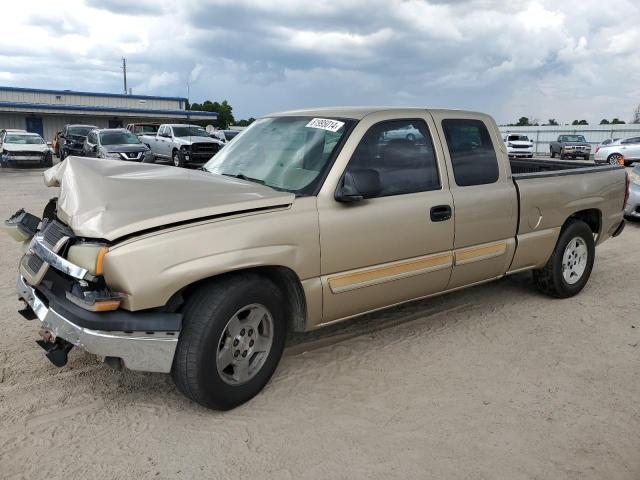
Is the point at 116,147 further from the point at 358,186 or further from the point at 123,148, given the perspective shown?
the point at 358,186

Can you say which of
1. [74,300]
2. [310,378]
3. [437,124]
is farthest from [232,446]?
[437,124]

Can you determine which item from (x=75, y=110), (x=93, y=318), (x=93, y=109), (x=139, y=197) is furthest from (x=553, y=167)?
(x=93, y=109)

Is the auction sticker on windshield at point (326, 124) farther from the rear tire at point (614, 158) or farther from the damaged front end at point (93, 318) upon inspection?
the rear tire at point (614, 158)

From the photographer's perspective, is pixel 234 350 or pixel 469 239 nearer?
pixel 234 350

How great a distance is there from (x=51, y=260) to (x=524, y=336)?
367 centimetres

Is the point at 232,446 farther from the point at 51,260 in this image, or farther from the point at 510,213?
the point at 510,213

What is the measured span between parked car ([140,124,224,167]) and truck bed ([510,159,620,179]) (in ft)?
48.2

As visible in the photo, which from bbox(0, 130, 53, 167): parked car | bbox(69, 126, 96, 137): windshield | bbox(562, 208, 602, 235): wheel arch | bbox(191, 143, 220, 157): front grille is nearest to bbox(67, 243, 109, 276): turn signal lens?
bbox(562, 208, 602, 235): wheel arch

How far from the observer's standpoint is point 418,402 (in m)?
3.46

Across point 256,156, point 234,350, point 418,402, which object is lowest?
point 418,402

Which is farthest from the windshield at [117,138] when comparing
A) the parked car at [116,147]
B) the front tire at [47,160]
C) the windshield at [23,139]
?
the windshield at [23,139]

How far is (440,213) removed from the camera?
412cm

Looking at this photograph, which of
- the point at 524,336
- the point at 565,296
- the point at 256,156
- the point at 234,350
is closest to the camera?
the point at 234,350

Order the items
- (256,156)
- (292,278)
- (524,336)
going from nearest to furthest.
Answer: (292,278) → (256,156) → (524,336)
